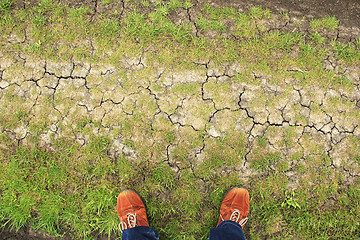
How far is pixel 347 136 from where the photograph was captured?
295cm

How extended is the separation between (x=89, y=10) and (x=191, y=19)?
137 centimetres

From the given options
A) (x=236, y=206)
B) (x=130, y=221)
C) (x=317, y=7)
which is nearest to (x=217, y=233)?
(x=236, y=206)

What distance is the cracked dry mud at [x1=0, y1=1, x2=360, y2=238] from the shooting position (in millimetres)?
2912

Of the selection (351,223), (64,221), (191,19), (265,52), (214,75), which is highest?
(191,19)

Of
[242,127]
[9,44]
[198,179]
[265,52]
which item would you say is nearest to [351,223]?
[242,127]

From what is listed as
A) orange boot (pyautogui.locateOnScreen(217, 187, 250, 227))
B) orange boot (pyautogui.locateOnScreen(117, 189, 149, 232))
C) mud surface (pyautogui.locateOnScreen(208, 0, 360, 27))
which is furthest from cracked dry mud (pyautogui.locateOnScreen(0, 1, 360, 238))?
mud surface (pyautogui.locateOnScreen(208, 0, 360, 27))

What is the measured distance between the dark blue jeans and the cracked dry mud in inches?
23.9

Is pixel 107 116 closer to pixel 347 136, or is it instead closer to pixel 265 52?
pixel 265 52

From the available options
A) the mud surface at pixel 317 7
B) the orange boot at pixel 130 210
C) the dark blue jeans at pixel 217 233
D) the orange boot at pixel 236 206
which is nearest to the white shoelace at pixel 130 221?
the orange boot at pixel 130 210

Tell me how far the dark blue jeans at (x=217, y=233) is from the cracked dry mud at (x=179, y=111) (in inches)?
23.9

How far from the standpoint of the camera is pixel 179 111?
2.94 metres

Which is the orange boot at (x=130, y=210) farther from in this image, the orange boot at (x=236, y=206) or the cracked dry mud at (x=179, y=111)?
the orange boot at (x=236, y=206)

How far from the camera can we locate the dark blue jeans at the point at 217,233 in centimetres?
250

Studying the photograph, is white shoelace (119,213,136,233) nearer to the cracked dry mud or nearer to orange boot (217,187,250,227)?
the cracked dry mud
